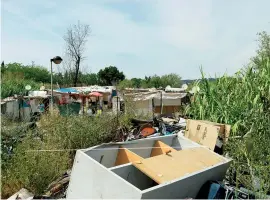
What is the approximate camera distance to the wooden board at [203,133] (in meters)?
5.17

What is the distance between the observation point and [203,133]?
541 cm

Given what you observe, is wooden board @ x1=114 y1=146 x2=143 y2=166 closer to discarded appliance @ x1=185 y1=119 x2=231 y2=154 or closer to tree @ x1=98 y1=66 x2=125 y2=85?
discarded appliance @ x1=185 y1=119 x2=231 y2=154

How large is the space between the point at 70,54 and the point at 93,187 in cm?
3148

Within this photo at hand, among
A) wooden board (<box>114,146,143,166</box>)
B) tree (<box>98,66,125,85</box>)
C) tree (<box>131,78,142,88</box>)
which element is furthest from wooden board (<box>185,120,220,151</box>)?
tree (<box>98,66,125,85</box>)

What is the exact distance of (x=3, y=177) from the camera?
4.83 meters

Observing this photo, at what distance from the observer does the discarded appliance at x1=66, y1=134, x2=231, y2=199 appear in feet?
9.96

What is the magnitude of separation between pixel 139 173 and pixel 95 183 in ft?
2.37

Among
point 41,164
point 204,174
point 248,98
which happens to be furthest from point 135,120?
point 204,174

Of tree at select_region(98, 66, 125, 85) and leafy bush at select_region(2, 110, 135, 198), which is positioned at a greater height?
tree at select_region(98, 66, 125, 85)

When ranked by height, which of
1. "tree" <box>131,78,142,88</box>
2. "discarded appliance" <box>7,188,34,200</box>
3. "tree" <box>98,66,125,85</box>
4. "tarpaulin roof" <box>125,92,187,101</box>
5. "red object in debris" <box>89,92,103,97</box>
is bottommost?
"discarded appliance" <box>7,188,34,200</box>

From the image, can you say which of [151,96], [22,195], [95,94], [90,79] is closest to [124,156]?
[22,195]

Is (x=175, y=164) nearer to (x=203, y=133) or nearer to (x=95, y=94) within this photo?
(x=203, y=133)

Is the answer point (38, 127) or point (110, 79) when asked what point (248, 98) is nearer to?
point (38, 127)

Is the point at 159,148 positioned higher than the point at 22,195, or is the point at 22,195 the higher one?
the point at 159,148
